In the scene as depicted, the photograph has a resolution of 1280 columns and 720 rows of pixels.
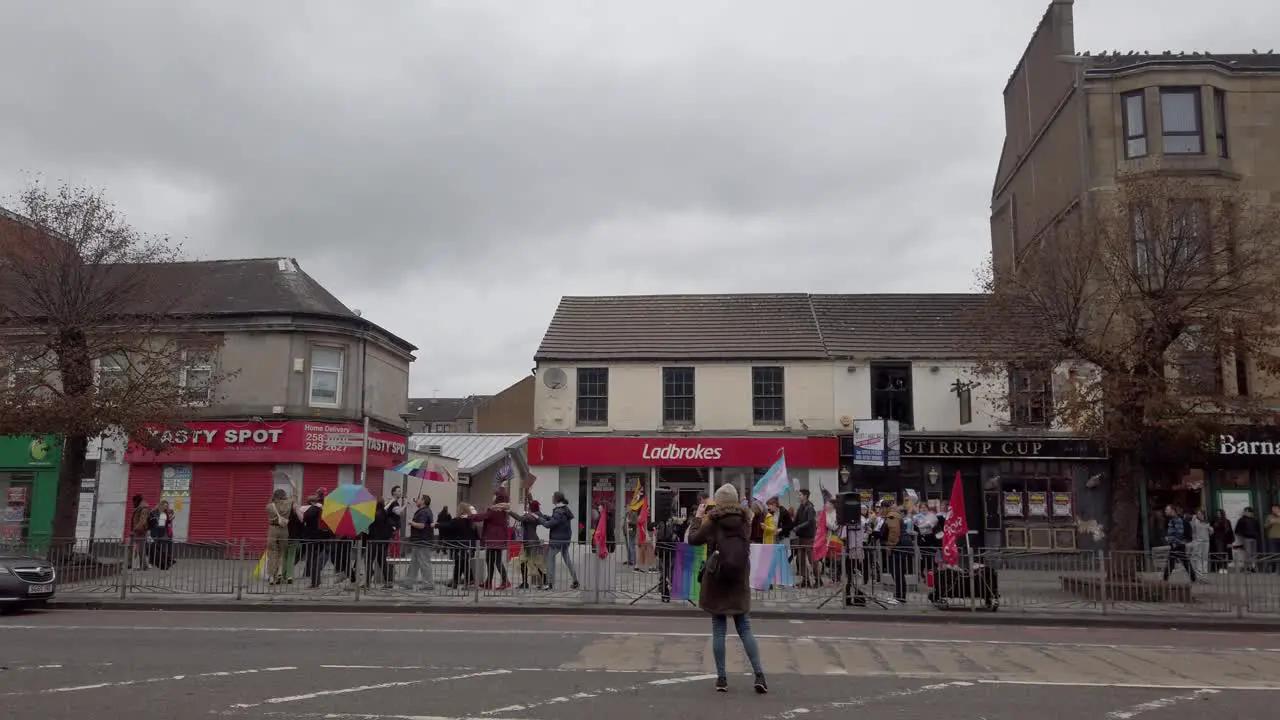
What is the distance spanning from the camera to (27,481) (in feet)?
94.6

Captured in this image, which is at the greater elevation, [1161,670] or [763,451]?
[763,451]

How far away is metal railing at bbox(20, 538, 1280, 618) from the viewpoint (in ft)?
52.1

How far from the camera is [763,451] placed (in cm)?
2925

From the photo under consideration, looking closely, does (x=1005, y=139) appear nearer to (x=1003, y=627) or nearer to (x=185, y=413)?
(x=1003, y=627)

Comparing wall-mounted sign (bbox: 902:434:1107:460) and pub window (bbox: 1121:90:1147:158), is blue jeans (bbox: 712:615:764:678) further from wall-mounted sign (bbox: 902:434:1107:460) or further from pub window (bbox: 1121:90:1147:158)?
pub window (bbox: 1121:90:1147:158)

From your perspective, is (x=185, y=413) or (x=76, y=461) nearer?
(x=76, y=461)

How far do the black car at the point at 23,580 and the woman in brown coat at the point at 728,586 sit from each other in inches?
436

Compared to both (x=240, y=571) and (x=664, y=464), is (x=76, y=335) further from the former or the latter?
(x=664, y=464)

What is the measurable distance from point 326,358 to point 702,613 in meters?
17.5

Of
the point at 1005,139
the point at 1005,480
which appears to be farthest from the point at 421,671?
the point at 1005,139

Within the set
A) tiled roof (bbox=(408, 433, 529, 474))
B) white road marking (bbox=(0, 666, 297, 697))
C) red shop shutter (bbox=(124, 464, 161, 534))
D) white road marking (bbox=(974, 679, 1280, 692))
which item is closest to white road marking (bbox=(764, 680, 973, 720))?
white road marking (bbox=(974, 679, 1280, 692))

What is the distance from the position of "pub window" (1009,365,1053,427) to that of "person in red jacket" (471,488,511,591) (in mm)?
10195

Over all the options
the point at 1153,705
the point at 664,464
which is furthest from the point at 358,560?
the point at 664,464

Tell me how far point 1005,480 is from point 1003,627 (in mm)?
14697
